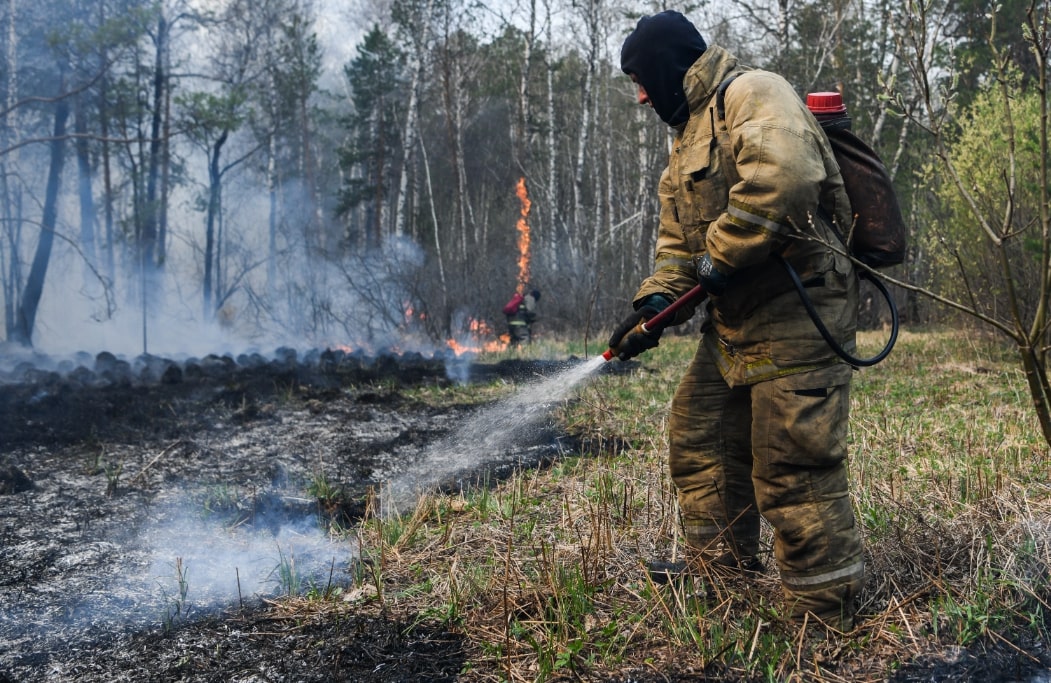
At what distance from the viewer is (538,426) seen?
745cm

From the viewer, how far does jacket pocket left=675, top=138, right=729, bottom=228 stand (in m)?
2.89

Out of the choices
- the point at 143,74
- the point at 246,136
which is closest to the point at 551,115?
the point at 143,74

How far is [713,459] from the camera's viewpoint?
10.4 ft

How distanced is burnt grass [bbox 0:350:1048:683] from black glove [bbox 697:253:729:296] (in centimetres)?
124

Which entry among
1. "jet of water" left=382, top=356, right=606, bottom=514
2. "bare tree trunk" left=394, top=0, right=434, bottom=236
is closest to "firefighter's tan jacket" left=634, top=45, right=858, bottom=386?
"jet of water" left=382, top=356, right=606, bottom=514

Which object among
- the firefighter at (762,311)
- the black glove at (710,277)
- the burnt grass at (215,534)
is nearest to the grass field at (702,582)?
the burnt grass at (215,534)

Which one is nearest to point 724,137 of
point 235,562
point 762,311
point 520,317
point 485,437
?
point 762,311

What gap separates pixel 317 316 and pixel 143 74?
9.66 metres

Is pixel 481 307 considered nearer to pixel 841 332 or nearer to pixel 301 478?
pixel 301 478

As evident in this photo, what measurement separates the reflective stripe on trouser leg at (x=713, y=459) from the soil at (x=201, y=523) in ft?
3.49

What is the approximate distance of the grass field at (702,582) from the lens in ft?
8.91

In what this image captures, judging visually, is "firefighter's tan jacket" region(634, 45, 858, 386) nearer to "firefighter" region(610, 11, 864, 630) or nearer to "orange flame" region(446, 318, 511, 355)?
"firefighter" region(610, 11, 864, 630)

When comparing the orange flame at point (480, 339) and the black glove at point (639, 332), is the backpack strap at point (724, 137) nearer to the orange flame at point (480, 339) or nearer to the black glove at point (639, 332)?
the black glove at point (639, 332)

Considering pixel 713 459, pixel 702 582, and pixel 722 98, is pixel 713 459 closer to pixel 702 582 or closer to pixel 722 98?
pixel 702 582
